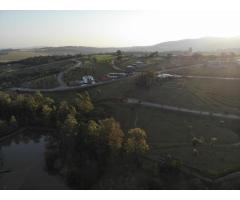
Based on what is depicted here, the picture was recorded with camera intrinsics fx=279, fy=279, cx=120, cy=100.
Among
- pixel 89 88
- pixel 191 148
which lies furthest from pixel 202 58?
pixel 191 148

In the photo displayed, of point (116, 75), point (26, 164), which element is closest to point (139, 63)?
point (116, 75)

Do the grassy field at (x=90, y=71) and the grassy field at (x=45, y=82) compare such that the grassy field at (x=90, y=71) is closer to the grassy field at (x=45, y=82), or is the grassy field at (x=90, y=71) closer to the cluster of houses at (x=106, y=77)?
the cluster of houses at (x=106, y=77)

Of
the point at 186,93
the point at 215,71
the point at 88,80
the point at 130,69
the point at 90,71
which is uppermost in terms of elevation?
the point at 215,71

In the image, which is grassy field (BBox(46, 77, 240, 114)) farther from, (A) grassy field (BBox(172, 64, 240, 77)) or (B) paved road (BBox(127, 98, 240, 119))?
(A) grassy field (BBox(172, 64, 240, 77))

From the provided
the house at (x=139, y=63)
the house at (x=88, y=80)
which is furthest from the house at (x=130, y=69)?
the house at (x=88, y=80)

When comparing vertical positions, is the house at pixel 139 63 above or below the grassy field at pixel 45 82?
above

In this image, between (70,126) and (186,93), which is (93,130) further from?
(186,93)

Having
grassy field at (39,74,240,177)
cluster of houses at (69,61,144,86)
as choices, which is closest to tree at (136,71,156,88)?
grassy field at (39,74,240,177)

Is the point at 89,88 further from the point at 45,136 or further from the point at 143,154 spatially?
the point at 143,154
